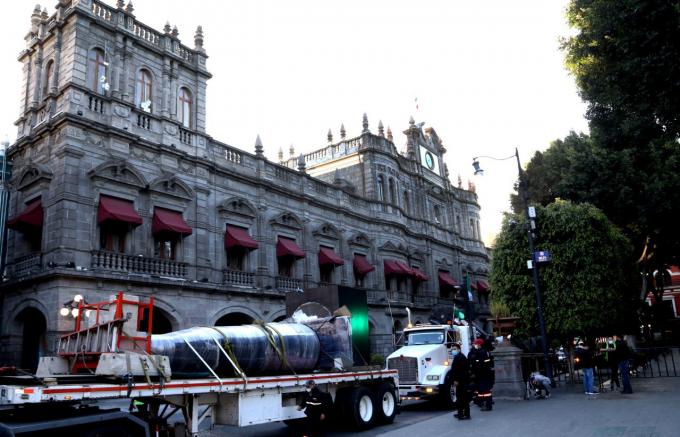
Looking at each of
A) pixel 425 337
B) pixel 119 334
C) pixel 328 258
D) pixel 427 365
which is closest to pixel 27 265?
pixel 119 334

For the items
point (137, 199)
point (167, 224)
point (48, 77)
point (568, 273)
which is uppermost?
point (48, 77)

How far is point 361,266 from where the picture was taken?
32125 mm

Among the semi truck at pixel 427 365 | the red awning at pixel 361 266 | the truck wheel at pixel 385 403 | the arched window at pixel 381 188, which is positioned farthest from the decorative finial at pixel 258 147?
the truck wheel at pixel 385 403

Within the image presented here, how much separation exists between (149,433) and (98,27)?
1853 centimetres

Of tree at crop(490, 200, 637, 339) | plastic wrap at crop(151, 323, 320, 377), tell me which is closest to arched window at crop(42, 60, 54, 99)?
plastic wrap at crop(151, 323, 320, 377)

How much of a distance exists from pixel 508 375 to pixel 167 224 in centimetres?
1343

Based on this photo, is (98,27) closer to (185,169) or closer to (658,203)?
(185,169)

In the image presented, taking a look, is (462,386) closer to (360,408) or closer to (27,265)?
(360,408)

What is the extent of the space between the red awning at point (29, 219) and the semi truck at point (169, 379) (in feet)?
33.3

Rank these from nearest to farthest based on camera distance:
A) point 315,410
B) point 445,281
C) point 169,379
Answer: point 169,379 → point 315,410 → point 445,281

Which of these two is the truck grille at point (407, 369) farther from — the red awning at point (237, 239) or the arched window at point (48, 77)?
the arched window at point (48, 77)

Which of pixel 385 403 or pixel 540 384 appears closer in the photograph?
pixel 385 403

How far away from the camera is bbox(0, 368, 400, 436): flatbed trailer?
7.22 m

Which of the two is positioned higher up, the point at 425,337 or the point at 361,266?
the point at 361,266
